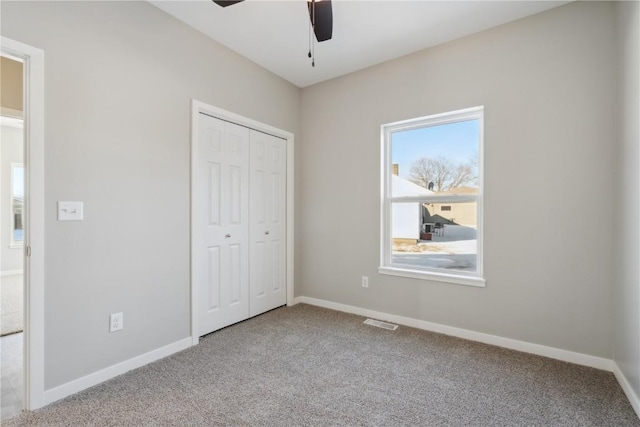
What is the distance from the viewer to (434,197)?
307 cm

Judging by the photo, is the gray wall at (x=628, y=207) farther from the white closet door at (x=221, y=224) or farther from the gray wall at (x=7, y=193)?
the gray wall at (x=7, y=193)

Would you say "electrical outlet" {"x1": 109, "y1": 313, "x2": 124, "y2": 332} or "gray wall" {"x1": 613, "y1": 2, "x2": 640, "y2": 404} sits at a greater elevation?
"gray wall" {"x1": 613, "y1": 2, "x2": 640, "y2": 404}

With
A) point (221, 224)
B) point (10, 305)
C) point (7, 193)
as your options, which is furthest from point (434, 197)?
point (7, 193)

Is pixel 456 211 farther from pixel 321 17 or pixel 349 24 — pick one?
pixel 321 17

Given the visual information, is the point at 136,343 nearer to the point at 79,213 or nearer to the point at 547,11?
the point at 79,213

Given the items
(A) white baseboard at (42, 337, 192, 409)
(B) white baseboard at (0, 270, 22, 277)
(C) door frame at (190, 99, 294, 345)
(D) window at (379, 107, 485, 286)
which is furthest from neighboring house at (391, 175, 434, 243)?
(B) white baseboard at (0, 270, 22, 277)

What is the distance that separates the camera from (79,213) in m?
1.99

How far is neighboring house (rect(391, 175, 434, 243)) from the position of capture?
3201 mm

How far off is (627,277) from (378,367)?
174 centimetres

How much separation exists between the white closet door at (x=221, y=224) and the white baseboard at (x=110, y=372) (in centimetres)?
30

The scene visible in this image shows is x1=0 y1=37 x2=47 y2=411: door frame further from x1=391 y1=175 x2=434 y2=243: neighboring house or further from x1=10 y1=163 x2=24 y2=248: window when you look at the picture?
x1=10 y1=163 x2=24 y2=248: window

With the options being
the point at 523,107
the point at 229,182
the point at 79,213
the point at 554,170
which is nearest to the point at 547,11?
the point at 523,107

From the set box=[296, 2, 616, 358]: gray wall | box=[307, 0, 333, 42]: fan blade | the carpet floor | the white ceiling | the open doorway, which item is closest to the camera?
the carpet floor

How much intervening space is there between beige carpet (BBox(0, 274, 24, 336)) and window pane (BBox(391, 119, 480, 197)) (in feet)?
13.1
